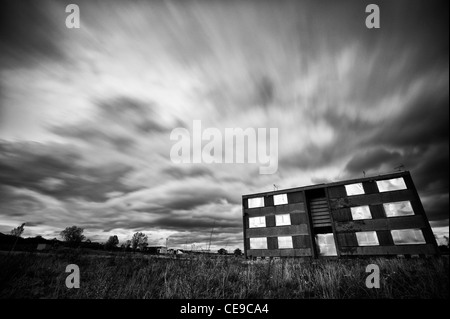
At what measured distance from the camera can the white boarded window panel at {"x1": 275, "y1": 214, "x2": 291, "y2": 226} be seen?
3144cm

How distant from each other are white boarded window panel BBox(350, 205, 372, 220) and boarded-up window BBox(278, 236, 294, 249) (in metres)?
9.74

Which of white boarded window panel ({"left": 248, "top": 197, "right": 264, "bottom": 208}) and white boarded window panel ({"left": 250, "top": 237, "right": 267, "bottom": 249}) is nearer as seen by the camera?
white boarded window panel ({"left": 250, "top": 237, "right": 267, "bottom": 249})

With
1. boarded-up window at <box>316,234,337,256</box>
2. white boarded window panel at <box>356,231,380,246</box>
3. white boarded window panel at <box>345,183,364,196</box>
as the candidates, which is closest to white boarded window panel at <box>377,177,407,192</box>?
white boarded window panel at <box>345,183,364,196</box>

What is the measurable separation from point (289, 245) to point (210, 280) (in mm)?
27287

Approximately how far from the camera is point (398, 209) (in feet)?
82.4

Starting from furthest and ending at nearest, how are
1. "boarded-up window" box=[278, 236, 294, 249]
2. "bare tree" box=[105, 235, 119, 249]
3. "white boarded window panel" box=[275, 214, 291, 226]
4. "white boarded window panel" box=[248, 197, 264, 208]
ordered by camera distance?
"white boarded window panel" box=[248, 197, 264, 208] < "white boarded window panel" box=[275, 214, 291, 226] < "boarded-up window" box=[278, 236, 294, 249] < "bare tree" box=[105, 235, 119, 249]

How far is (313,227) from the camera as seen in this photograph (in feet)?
98.5

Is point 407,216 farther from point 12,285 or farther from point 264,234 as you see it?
point 12,285

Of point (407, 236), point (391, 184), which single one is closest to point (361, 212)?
point (407, 236)

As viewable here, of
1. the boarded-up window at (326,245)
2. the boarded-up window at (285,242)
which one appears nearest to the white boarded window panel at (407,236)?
the boarded-up window at (326,245)

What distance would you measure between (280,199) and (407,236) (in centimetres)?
1632

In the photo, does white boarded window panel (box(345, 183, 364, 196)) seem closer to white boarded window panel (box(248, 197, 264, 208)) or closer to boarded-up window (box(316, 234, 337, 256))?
boarded-up window (box(316, 234, 337, 256))
